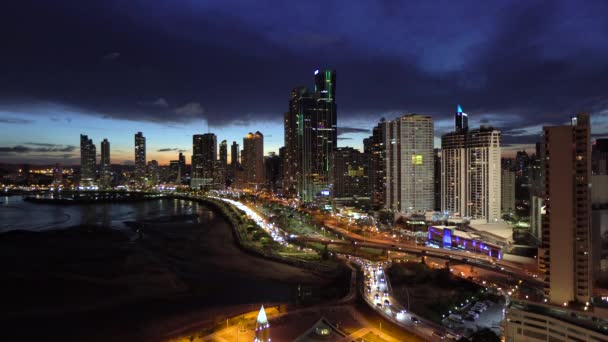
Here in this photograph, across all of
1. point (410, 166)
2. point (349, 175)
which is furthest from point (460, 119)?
point (349, 175)

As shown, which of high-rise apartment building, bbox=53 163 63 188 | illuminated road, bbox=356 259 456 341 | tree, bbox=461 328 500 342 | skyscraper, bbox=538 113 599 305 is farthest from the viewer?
high-rise apartment building, bbox=53 163 63 188

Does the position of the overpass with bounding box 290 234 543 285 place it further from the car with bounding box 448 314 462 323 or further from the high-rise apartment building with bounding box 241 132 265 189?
the high-rise apartment building with bounding box 241 132 265 189

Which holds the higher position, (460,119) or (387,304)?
(460,119)

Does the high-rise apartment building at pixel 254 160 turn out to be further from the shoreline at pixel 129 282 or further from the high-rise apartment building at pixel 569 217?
the high-rise apartment building at pixel 569 217

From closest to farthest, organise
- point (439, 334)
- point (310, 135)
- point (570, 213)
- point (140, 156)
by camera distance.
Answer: point (439, 334)
point (570, 213)
point (310, 135)
point (140, 156)

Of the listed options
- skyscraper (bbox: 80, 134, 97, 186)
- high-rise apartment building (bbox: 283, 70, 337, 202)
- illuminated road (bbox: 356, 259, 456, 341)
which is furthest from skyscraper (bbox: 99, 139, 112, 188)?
illuminated road (bbox: 356, 259, 456, 341)

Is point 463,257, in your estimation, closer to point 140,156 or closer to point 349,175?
point 349,175
